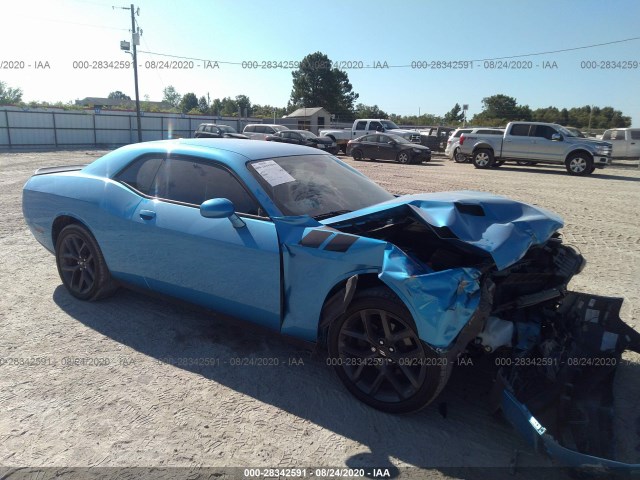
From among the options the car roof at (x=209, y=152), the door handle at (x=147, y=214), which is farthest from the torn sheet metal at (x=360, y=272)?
the door handle at (x=147, y=214)

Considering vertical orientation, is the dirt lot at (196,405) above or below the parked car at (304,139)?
below

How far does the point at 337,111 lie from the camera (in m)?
68.6

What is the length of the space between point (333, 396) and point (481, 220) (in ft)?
4.97

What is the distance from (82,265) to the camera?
13.5 feet

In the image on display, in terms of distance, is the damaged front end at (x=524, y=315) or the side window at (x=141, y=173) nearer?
the damaged front end at (x=524, y=315)

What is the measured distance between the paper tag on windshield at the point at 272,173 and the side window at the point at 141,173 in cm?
103

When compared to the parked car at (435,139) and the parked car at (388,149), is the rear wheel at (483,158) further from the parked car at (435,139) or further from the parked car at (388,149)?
the parked car at (435,139)

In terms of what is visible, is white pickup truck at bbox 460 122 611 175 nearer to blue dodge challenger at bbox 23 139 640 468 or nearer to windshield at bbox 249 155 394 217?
blue dodge challenger at bbox 23 139 640 468

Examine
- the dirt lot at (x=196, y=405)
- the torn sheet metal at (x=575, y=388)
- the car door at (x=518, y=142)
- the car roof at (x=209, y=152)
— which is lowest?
the dirt lot at (x=196, y=405)

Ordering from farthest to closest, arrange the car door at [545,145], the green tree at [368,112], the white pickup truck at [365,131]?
the green tree at [368,112] < the white pickup truck at [365,131] < the car door at [545,145]

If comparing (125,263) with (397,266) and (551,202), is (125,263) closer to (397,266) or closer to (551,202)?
(397,266)

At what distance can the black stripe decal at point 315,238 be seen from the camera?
2.80 meters

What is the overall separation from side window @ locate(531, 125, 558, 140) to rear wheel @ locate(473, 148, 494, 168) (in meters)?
1.87

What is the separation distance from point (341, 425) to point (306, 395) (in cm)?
37
